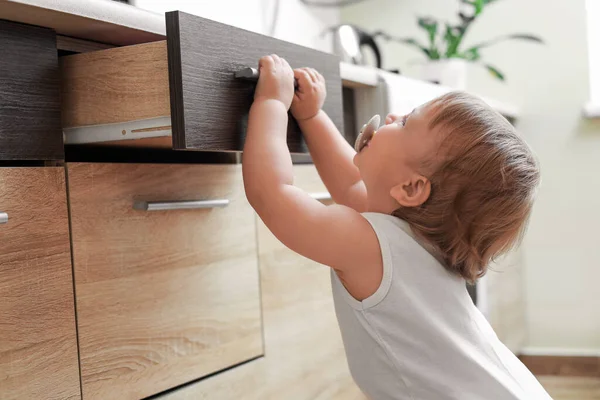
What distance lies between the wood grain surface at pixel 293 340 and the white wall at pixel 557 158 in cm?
130

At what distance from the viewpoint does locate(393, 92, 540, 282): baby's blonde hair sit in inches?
38.8

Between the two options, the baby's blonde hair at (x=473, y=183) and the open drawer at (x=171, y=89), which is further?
the baby's blonde hair at (x=473, y=183)

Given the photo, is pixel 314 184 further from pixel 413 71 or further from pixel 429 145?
pixel 413 71

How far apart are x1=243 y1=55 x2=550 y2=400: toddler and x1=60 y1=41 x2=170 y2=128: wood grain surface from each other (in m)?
0.14

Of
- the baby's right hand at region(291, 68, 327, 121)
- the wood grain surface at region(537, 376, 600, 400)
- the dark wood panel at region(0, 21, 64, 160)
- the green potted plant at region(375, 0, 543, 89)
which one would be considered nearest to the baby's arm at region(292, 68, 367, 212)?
the baby's right hand at region(291, 68, 327, 121)

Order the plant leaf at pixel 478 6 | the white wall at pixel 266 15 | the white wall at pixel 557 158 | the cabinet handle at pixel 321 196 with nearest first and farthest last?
the cabinet handle at pixel 321 196 → the white wall at pixel 266 15 → the plant leaf at pixel 478 6 → the white wall at pixel 557 158

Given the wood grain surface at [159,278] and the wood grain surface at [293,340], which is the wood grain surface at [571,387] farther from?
the wood grain surface at [159,278]

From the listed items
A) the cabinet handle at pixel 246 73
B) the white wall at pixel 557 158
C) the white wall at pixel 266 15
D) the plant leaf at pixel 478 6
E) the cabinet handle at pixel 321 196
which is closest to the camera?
the cabinet handle at pixel 246 73

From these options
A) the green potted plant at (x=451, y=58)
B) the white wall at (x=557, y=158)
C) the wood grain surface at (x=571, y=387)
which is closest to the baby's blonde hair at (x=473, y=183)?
the green potted plant at (x=451, y=58)

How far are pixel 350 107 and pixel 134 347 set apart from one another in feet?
2.55

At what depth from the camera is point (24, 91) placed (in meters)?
0.88

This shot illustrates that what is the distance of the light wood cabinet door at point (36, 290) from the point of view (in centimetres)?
84

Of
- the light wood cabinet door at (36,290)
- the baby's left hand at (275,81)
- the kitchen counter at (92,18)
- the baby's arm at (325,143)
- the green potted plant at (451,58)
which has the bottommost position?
the light wood cabinet door at (36,290)

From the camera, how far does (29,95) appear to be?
89cm
